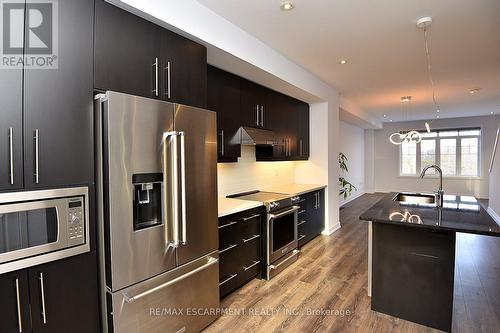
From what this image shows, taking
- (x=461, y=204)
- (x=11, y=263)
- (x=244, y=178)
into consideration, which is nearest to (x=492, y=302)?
(x=461, y=204)

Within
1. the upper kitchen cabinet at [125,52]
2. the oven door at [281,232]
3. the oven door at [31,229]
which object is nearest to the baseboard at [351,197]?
the oven door at [281,232]

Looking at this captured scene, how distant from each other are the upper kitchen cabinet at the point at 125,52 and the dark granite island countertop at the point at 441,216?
6.81 feet

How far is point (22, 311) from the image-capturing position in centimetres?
136

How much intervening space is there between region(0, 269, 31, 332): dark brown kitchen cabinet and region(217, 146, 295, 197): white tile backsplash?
2269mm

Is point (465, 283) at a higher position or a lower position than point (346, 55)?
lower

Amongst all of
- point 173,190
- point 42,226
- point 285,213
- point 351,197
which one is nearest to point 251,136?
point 285,213

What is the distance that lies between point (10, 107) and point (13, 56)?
0.84 feet

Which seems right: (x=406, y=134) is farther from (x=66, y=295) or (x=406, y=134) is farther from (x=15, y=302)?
(x=15, y=302)

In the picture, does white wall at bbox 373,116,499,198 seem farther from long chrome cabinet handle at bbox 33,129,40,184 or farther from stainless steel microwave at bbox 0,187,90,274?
long chrome cabinet handle at bbox 33,129,40,184

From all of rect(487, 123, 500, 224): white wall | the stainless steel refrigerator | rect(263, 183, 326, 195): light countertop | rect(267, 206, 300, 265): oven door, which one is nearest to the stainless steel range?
rect(267, 206, 300, 265): oven door

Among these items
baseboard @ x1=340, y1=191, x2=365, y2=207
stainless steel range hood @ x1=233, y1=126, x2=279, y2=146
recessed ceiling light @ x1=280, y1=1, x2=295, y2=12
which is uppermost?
recessed ceiling light @ x1=280, y1=1, x2=295, y2=12

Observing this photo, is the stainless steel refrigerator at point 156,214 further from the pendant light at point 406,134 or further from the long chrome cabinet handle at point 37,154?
the pendant light at point 406,134

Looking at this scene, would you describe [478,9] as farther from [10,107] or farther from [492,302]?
[10,107]

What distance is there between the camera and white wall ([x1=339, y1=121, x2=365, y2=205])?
8227 mm
